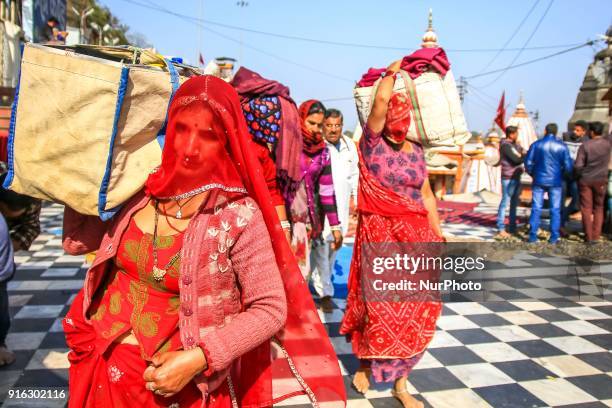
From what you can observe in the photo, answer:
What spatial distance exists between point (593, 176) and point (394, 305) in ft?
21.2

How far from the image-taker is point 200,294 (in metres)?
1.38

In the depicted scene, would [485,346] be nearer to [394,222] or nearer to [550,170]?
[394,222]

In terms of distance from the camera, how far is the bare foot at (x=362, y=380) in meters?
3.22

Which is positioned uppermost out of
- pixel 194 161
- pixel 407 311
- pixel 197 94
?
pixel 197 94

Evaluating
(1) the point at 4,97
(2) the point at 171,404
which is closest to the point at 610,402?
(2) the point at 171,404

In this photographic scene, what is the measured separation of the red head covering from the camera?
115 inches

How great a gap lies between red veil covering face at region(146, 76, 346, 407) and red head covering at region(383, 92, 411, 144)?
5.39 ft

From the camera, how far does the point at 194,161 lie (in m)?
1.38

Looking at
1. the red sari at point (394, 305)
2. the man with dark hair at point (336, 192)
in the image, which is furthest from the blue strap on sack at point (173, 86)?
the man with dark hair at point (336, 192)

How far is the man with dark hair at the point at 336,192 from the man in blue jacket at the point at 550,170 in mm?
4369

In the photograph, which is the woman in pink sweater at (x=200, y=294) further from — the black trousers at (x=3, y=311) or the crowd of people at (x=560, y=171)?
the crowd of people at (x=560, y=171)

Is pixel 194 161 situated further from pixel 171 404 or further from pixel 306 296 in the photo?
pixel 171 404

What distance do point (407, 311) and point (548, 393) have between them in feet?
3.80

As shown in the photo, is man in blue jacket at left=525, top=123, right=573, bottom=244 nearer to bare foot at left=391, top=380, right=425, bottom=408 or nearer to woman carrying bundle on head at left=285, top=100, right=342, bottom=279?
→ woman carrying bundle on head at left=285, top=100, right=342, bottom=279
